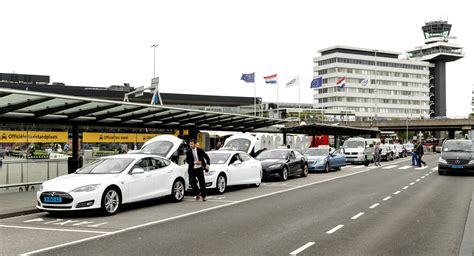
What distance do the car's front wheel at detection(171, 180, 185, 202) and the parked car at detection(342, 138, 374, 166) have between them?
73.2 ft

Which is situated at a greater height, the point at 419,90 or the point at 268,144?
the point at 419,90

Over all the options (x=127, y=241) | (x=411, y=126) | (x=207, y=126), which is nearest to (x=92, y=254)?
(x=127, y=241)

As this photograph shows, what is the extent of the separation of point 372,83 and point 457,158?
125496 mm

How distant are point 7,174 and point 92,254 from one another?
10.4 m

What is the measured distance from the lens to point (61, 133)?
18.5 m

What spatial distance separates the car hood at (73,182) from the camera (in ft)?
36.3

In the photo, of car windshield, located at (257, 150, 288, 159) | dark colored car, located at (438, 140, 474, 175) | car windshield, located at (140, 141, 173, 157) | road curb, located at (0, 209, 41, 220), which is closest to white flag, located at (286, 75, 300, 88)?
dark colored car, located at (438, 140, 474, 175)

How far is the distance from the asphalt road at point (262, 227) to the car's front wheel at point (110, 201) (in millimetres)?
264

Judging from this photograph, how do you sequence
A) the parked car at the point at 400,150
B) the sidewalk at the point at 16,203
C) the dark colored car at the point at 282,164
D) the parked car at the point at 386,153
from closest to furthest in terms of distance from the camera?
the sidewalk at the point at 16,203, the dark colored car at the point at 282,164, the parked car at the point at 386,153, the parked car at the point at 400,150

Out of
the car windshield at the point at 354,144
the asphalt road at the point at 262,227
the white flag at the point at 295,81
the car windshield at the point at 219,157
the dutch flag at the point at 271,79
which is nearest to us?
the asphalt road at the point at 262,227

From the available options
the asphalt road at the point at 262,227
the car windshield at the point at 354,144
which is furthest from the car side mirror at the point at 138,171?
the car windshield at the point at 354,144

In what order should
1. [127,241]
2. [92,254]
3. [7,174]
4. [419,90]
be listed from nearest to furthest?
[92,254], [127,241], [7,174], [419,90]

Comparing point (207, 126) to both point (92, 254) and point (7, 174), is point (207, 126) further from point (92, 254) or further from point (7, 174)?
point (92, 254)

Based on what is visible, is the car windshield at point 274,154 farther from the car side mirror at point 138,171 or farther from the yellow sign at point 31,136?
the car side mirror at point 138,171
